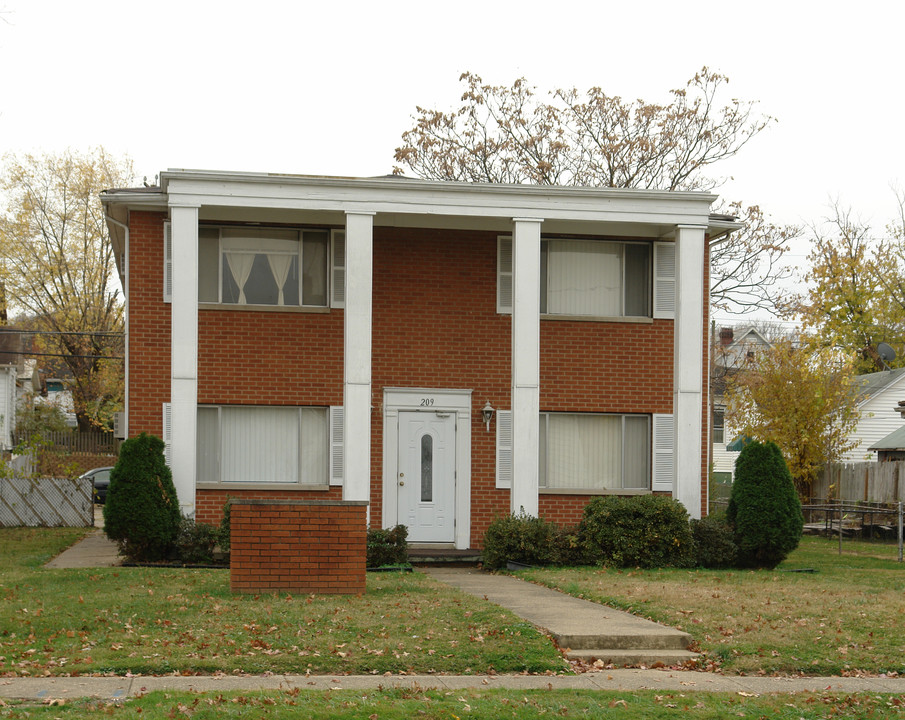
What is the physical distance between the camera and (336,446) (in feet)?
63.3

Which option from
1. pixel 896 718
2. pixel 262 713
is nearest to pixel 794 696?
pixel 896 718

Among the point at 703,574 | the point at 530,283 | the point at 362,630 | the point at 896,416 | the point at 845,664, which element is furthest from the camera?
the point at 896,416

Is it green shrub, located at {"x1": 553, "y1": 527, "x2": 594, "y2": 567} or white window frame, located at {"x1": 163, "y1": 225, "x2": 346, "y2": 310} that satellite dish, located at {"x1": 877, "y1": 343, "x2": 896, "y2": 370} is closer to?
green shrub, located at {"x1": 553, "y1": 527, "x2": 594, "y2": 567}

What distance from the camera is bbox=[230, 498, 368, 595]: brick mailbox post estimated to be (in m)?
12.4

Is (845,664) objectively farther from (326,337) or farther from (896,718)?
(326,337)

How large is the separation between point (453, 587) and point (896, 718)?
7.21 metres

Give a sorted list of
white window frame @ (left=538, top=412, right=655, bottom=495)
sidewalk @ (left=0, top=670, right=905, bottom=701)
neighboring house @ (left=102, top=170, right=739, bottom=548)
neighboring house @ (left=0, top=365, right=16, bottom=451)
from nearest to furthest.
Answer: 1. sidewalk @ (left=0, top=670, right=905, bottom=701)
2. neighboring house @ (left=102, top=170, right=739, bottom=548)
3. white window frame @ (left=538, top=412, right=655, bottom=495)
4. neighboring house @ (left=0, top=365, right=16, bottom=451)

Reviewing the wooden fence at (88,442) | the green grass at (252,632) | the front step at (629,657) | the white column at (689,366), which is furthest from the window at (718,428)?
the front step at (629,657)

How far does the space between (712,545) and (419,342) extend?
6.10m

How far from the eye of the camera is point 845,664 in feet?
30.6

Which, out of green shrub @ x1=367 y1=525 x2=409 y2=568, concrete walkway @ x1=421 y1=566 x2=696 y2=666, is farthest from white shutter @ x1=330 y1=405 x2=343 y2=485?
concrete walkway @ x1=421 y1=566 x2=696 y2=666

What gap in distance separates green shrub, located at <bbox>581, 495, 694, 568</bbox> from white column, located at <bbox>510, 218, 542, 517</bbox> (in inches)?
48.8

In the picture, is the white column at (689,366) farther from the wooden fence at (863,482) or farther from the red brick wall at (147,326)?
the wooden fence at (863,482)

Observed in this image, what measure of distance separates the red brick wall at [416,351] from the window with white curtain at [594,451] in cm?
29
